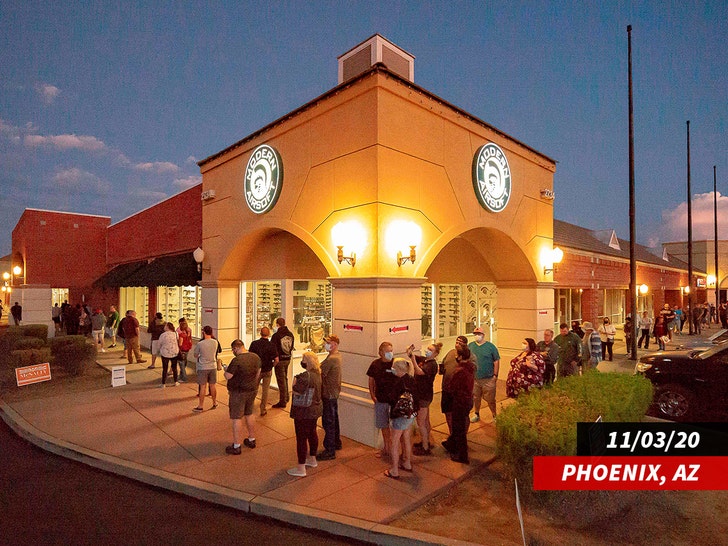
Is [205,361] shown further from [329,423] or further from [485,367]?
[485,367]

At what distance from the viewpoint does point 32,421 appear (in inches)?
303

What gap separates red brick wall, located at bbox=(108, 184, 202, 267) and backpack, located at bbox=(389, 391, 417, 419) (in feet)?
34.5

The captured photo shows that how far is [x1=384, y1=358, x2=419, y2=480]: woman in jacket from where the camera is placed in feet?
17.8

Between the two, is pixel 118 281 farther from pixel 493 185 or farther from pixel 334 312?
pixel 493 185

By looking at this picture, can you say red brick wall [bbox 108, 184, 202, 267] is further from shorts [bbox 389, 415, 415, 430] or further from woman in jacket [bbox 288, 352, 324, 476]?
shorts [bbox 389, 415, 415, 430]

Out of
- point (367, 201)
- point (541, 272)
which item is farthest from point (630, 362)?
point (367, 201)

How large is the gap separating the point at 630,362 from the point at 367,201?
39.3ft

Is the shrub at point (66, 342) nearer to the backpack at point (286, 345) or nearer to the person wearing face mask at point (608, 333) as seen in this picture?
the backpack at point (286, 345)

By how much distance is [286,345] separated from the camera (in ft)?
26.7

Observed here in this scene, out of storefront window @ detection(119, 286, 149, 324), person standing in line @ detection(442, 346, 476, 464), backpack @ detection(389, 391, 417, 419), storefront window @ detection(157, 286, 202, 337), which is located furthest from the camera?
storefront window @ detection(119, 286, 149, 324)

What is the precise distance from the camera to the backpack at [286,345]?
8.10 metres

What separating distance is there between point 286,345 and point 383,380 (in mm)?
→ 3130

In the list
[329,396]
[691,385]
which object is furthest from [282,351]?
[691,385]

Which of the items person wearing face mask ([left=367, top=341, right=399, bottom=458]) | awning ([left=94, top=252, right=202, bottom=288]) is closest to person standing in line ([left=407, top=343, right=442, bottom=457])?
person wearing face mask ([left=367, top=341, right=399, bottom=458])
